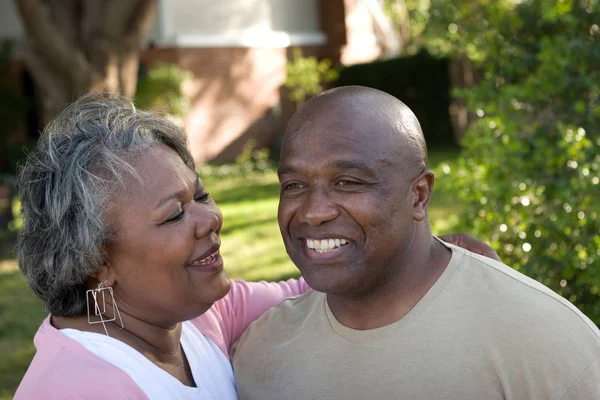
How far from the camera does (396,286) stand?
8.31ft

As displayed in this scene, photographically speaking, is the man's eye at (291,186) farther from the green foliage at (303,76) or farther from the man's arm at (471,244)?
the green foliage at (303,76)

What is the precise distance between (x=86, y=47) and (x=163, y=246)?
796cm

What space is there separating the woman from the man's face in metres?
0.43

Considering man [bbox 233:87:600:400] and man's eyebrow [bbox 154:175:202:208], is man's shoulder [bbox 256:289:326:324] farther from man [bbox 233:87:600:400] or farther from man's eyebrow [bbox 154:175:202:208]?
man's eyebrow [bbox 154:175:202:208]

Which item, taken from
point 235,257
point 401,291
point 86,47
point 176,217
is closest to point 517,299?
point 401,291

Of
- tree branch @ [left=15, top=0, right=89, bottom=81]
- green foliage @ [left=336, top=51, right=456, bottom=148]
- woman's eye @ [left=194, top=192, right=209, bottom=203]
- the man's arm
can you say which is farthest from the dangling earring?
green foliage @ [left=336, top=51, right=456, bottom=148]

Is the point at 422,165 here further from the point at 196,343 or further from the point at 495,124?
the point at 495,124

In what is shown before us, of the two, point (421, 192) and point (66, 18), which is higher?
point (421, 192)

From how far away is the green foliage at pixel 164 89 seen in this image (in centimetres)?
1678

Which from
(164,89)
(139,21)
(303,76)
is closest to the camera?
(139,21)

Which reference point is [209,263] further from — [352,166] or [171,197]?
[352,166]

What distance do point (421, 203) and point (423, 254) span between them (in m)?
0.16

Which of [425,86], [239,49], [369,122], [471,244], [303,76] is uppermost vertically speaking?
[369,122]

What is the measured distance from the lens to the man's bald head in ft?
8.05
